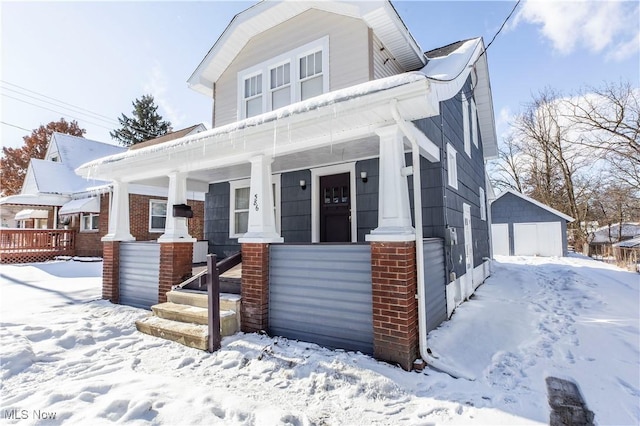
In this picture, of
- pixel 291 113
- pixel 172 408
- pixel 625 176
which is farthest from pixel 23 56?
pixel 625 176

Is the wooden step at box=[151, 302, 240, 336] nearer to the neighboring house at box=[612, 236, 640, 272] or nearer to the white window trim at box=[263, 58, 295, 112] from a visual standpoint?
the white window trim at box=[263, 58, 295, 112]

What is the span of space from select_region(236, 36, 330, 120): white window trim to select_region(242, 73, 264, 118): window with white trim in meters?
0.07

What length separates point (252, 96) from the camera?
729cm

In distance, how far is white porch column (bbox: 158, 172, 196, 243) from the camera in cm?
594

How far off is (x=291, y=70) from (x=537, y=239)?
17510 millimetres

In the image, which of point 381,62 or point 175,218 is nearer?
point 175,218

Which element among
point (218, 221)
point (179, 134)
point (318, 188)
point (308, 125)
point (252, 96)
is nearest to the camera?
point (308, 125)

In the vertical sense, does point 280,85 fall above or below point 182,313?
above

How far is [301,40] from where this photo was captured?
6539 mm

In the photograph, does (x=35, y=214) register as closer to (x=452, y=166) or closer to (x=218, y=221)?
(x=218, y=221)

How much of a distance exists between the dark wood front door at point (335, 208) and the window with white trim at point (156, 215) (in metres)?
10.3

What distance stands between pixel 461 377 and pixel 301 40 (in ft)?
21.7

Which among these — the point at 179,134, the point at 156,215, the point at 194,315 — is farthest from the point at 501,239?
the point at 156,215

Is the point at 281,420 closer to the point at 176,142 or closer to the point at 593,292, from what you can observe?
the point at 176,142
